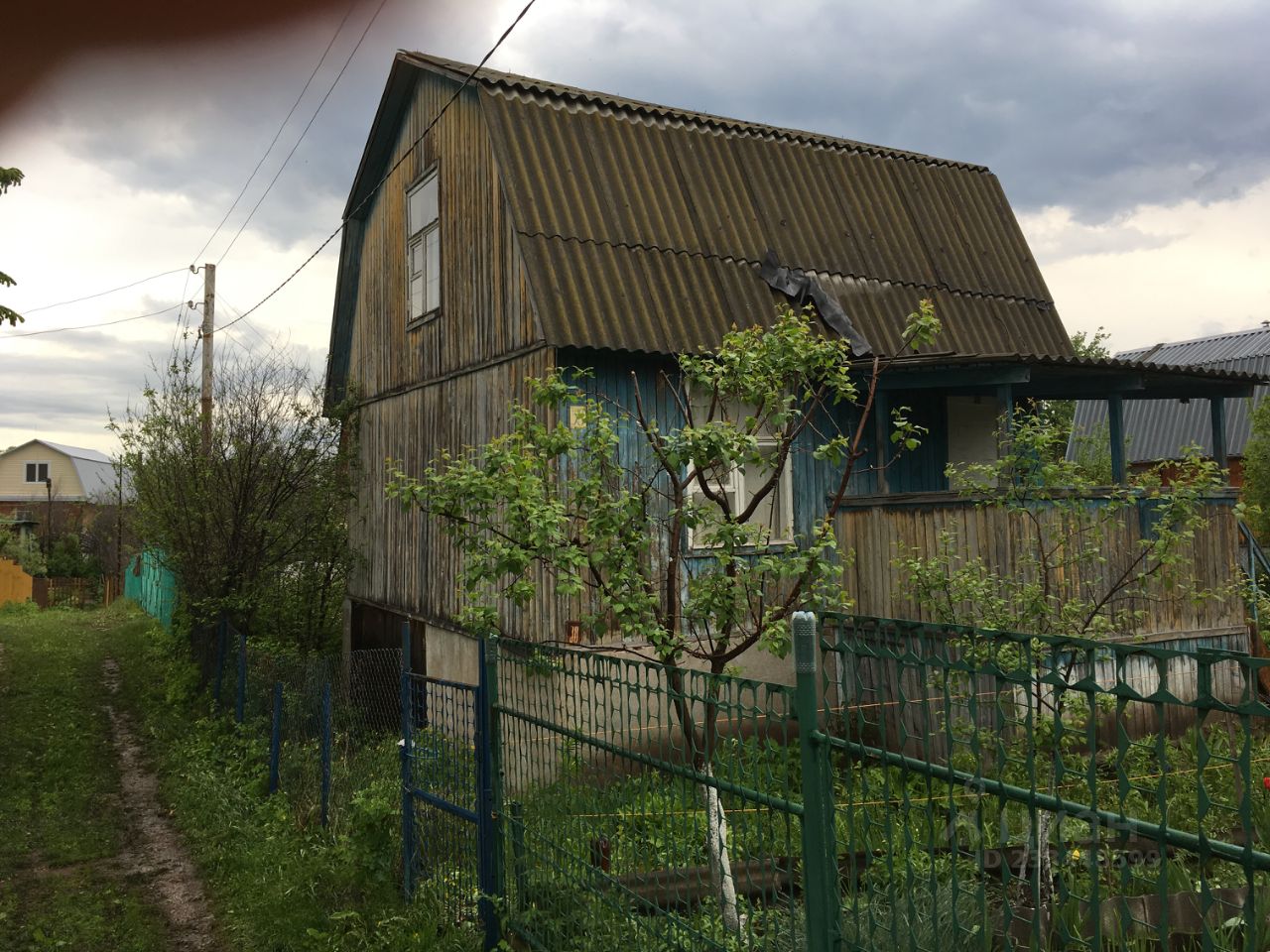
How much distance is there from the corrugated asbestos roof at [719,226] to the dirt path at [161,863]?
5747 millimetres

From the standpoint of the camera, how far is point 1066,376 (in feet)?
37.9

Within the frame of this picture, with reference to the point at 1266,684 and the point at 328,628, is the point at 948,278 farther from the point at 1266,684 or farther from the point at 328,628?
the point at 328,628

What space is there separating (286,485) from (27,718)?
4.89 metres

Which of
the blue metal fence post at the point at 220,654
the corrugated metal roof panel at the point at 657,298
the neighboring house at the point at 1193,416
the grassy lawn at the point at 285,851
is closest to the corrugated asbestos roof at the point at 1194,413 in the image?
the neighboring house at the point at 1193,416

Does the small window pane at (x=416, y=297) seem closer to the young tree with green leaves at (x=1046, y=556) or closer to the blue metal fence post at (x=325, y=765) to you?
the blue metal fence post at (x=325, y=765)

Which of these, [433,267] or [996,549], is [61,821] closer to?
[433,267]

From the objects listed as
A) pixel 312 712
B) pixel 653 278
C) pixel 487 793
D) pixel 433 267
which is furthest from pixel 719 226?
pixel 487 793

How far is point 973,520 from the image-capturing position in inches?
391

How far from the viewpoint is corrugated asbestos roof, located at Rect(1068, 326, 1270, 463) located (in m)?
31.9

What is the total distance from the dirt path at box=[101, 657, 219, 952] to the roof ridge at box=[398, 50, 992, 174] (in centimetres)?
844

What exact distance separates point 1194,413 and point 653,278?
93.3 feet

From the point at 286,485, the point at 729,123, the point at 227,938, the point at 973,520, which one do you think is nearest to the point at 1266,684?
the point at 973,520

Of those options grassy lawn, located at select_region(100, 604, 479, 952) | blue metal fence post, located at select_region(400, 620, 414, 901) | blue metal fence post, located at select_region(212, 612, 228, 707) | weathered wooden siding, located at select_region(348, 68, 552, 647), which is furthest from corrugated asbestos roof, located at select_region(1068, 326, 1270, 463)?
blue metal fence post, located at select_region(400, 620, 414, 901)

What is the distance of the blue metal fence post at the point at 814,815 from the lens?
3.35 m
